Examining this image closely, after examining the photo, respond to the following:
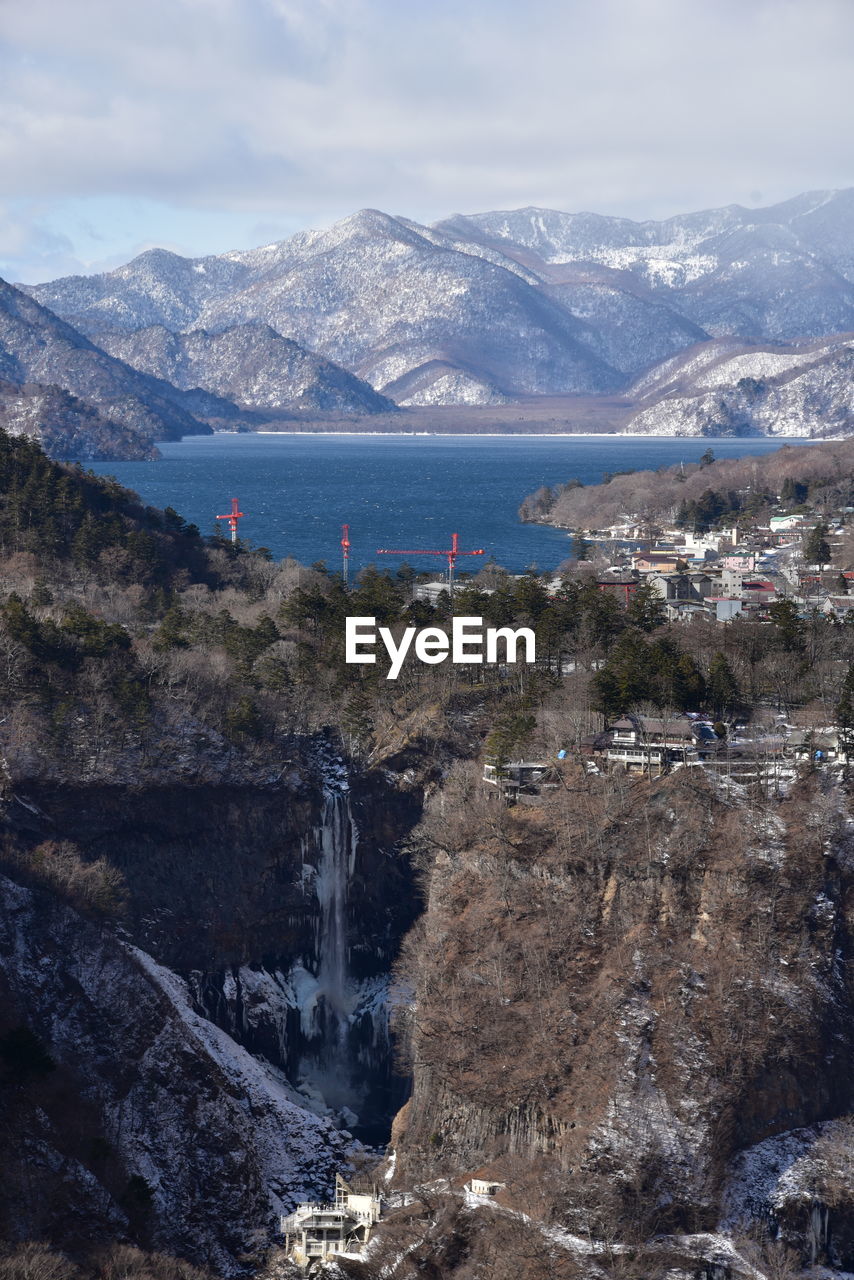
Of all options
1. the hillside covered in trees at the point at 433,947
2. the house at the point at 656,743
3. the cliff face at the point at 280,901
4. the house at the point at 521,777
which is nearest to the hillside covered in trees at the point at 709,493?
the hillside covered in trees at the point at 433,947

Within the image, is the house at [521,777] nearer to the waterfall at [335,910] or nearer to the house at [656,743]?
the house at [656,743]

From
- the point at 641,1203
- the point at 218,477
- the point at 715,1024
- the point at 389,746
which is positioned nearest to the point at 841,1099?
the point at 715,1024

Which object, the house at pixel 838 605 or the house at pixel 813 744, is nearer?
the house at pixel 813 744

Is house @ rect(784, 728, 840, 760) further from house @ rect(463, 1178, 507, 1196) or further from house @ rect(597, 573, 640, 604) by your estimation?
house @ rect(597, 573, 640, 604)

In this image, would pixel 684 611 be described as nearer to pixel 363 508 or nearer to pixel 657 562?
pixel 657 562

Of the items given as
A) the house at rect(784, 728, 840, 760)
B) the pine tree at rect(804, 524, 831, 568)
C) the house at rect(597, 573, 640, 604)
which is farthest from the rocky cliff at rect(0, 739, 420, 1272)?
the pine tree at rect(804, 524, 831, 568)

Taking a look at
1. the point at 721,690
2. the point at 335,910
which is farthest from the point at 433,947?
the point at 721,690
